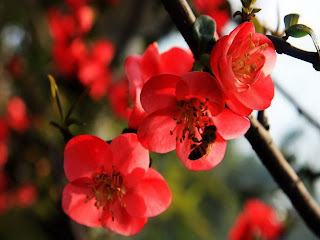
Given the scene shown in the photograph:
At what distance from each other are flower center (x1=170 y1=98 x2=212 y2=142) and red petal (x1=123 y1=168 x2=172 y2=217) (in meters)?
0.06

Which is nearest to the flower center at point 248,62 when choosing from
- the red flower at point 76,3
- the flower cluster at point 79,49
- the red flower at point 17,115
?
the flower cluster at point 79,49

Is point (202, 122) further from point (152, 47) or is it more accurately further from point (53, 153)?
point (53, 153)

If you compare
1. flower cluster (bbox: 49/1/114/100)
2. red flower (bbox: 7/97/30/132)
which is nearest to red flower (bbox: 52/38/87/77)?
flower cluster (bbox: 49/1/114/100)

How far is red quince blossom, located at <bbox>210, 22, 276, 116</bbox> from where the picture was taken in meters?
0.36

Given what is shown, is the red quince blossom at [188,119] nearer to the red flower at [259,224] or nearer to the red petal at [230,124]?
the red petal at [230,124]

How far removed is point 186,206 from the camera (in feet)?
7.52

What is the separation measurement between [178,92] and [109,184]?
A: 0.53 feet

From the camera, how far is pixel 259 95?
0.40 metres

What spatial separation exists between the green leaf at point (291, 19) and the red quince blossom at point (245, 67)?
0.03m

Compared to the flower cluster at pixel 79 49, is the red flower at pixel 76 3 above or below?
above

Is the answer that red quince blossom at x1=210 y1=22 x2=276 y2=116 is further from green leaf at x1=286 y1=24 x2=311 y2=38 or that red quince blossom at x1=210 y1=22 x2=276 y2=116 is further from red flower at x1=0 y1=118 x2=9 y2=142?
red flower at x1=0 y1=118 x2=9 y2=142

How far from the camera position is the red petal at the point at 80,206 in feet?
1.52

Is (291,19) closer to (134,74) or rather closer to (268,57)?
(268,57)

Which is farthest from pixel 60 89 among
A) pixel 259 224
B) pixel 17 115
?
pixel 259 224
